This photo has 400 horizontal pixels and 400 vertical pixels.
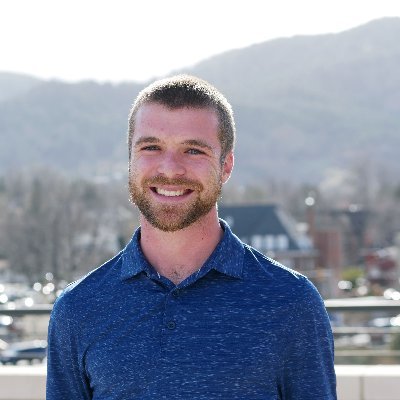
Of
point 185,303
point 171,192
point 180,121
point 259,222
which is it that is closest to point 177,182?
point 171,192

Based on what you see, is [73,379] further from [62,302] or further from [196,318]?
[196,318]

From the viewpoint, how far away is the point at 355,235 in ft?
312

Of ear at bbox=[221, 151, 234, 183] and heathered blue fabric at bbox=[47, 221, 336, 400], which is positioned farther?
ear at bbox=[221, 151, 234, 183]

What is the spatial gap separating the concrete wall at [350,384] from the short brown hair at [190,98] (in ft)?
8.97

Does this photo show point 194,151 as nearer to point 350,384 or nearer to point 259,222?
point 350,384

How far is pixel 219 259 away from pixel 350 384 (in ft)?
9.02

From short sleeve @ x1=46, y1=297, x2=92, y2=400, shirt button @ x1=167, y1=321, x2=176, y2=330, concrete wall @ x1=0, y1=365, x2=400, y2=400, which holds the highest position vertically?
shirt button @ x1=167, y1=321, x2=176, y2=330

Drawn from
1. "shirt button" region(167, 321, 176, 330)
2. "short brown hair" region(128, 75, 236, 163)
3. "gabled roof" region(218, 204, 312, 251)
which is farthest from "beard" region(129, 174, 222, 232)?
"gabled roof" region(218, 204, 312, 251)

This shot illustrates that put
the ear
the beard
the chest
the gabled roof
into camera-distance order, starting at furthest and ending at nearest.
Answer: the gabled roof
the ear
the beard
the chest

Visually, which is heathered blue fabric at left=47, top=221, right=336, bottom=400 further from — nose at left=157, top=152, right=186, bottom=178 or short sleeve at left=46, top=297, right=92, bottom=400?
nose at left=157, top=152, right=186, bottom=178

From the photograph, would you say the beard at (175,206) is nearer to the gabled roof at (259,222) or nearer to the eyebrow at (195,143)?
the eyebrow at (195,143)

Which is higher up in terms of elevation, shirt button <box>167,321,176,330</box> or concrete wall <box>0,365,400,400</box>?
shirt button <box>167,321,176,330</box>

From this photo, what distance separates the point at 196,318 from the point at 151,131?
42cm

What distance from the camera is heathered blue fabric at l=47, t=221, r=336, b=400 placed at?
2160mm
